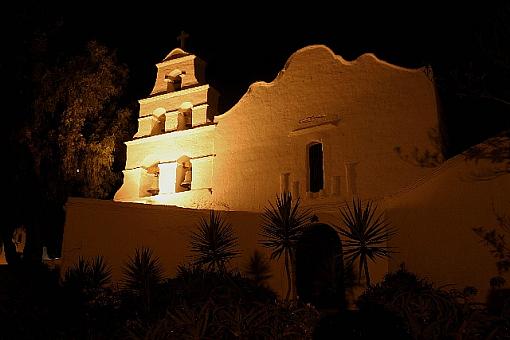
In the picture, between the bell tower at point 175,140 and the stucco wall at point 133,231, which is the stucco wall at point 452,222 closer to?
the stucco wall at point 133,231

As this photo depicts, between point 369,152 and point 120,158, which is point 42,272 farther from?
point 369,152

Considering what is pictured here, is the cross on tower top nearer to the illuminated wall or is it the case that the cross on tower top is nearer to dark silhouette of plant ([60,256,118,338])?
the illuminated wall

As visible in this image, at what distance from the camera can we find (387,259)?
463 inches

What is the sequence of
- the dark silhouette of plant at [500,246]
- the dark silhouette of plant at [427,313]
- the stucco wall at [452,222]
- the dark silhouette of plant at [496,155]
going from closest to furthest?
1. the dark silhouette of plant at [427,313]
2. the dark silhouette of plant at [500,246]
3. the dark silhouette of plant at [496,155]
4. the stucco wall at [452,222]

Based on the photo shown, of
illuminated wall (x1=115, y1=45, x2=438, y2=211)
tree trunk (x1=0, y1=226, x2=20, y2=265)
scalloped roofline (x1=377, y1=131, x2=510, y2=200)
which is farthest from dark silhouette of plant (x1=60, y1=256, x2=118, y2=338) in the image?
scalloped roofline (x1=377, y1=131, x2=510, y2=200)

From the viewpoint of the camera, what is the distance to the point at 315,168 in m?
15.1

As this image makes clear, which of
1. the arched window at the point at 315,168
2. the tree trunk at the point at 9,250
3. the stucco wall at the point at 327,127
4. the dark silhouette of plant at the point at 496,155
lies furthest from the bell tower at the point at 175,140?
the dark silhouette of plant at the point at 496,155

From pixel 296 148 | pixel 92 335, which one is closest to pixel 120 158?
pixel 296 148

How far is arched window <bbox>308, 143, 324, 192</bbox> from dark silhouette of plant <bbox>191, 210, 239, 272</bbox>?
3.02m

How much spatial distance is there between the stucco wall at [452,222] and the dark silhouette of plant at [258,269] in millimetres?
3383

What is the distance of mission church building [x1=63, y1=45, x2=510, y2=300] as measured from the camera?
11281mm

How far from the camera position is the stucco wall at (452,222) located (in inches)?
380

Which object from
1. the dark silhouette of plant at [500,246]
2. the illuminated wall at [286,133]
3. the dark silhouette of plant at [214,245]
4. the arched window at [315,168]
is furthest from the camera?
the arched window at [315,168]

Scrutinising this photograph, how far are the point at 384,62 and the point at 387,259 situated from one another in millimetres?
5829
